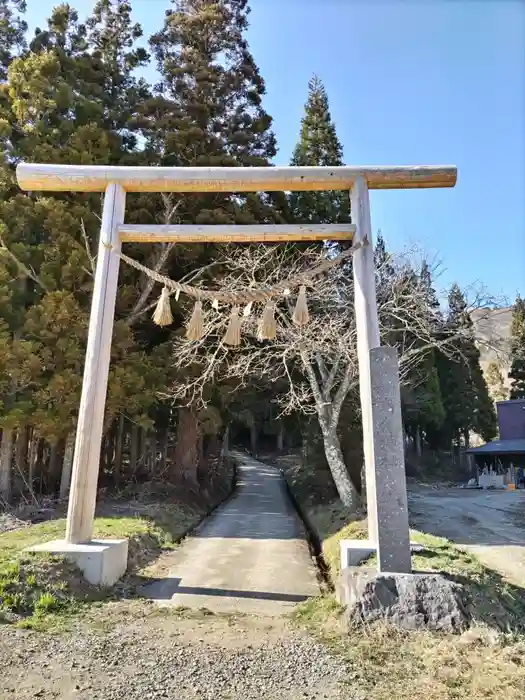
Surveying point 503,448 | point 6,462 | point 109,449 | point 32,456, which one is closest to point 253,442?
point 503,448

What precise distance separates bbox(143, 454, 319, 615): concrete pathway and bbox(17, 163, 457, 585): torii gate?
0.76 metres

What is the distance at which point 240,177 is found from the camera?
572 centimetres

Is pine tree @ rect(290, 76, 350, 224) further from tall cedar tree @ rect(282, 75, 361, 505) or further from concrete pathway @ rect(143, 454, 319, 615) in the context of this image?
concrete pathway @ rect(143, 454, 319, 615)

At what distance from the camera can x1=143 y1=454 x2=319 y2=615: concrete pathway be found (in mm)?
4980

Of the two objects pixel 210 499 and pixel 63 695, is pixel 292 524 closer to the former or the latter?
pixel 210 499

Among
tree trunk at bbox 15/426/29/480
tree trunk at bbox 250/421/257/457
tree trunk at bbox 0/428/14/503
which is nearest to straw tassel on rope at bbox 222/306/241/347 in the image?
tree trunk at bbox 0/428/14/503

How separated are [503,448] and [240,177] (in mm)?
23564

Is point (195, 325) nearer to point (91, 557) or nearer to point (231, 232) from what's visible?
point (231, 232)

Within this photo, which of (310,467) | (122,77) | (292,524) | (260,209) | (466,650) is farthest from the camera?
(310,467)

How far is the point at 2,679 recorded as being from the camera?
303cm

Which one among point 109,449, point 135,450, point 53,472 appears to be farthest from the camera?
point 109,449

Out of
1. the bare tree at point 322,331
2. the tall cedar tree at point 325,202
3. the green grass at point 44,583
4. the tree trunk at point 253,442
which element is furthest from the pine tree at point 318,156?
the tree trunk at point 253,442

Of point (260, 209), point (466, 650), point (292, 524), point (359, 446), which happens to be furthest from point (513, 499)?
point (466, 650)

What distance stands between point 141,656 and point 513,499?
55.4ft
